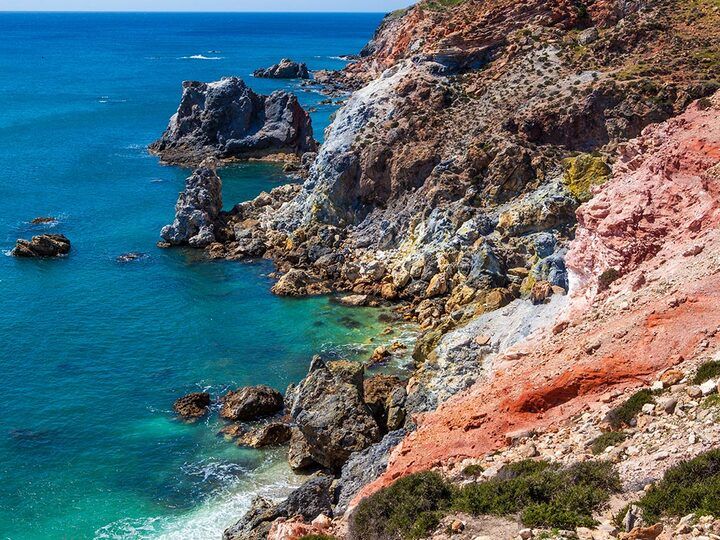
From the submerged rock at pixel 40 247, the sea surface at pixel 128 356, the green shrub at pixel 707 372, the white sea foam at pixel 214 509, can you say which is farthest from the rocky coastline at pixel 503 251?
the submerged rock at pixel 40 247

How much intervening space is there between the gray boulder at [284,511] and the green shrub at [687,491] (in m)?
17.1

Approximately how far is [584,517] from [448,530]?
14.1ft

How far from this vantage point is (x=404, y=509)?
2455 cm

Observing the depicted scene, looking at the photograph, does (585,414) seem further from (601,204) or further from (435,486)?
(601,204)

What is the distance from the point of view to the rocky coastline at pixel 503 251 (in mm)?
26672

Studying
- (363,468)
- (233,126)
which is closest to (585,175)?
(363,468)

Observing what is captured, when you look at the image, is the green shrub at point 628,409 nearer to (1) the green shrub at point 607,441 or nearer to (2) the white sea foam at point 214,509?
(1) the green shrub at point 607,441

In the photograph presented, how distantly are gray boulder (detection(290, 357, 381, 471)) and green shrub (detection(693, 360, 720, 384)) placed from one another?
70.1ft

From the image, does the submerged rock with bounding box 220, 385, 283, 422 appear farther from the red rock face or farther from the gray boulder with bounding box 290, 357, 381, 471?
the red rock face

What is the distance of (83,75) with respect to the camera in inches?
7820

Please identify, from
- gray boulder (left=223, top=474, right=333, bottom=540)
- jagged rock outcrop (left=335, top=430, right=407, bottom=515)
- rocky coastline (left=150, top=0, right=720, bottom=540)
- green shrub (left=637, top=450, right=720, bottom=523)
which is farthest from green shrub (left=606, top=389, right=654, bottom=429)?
gray boulder (left=223, top=474, right=333, bottom=540)

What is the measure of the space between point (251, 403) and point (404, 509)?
24287 mm

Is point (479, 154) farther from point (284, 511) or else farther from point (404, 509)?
point (404, 509)

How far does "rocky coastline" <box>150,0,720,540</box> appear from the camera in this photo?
87.5ft
